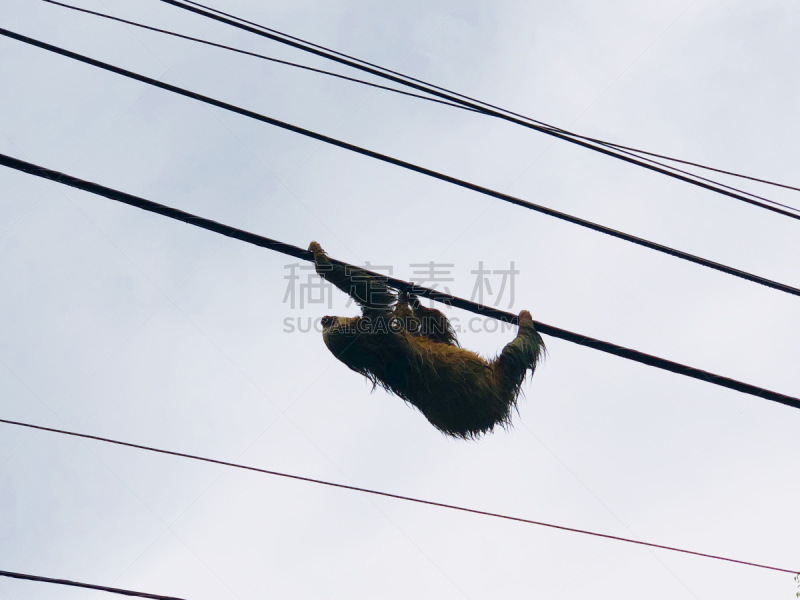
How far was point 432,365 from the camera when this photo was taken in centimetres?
762

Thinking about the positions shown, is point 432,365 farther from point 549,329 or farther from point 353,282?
point 549,329

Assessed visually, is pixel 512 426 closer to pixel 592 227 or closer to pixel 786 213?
pixel 592 227

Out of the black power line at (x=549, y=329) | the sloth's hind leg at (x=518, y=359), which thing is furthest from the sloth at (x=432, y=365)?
the black power line at (x=549, y=329)

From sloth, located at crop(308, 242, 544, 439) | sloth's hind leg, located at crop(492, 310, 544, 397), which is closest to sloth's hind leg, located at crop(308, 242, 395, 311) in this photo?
sloth, located at crop(308, 242, 544, 439)

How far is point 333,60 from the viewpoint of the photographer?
6281 mm

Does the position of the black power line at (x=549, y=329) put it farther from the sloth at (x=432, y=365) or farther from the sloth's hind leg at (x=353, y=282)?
the sloth at (x=432, y=365)

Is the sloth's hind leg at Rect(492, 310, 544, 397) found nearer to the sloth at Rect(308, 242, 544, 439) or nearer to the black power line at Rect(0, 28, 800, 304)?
the sloth at Rect(308, 242, 544, 439)

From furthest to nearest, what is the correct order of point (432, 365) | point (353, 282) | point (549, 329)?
point (432, 365) < point (353, 282) < point (549, 329)

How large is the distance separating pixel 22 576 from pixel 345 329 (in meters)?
3.70

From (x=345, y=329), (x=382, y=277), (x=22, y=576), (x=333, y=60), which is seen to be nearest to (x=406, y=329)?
(x=345, y=329)

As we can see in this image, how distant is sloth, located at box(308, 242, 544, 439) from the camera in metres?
7.60

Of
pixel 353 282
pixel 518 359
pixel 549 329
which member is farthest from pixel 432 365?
pixel 549 329

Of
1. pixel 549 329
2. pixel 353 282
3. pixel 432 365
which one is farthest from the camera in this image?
pixel 432 365

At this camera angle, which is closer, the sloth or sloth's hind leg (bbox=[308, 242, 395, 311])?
sloth's hind leg (bbox=[308, 242, 395, 311])
